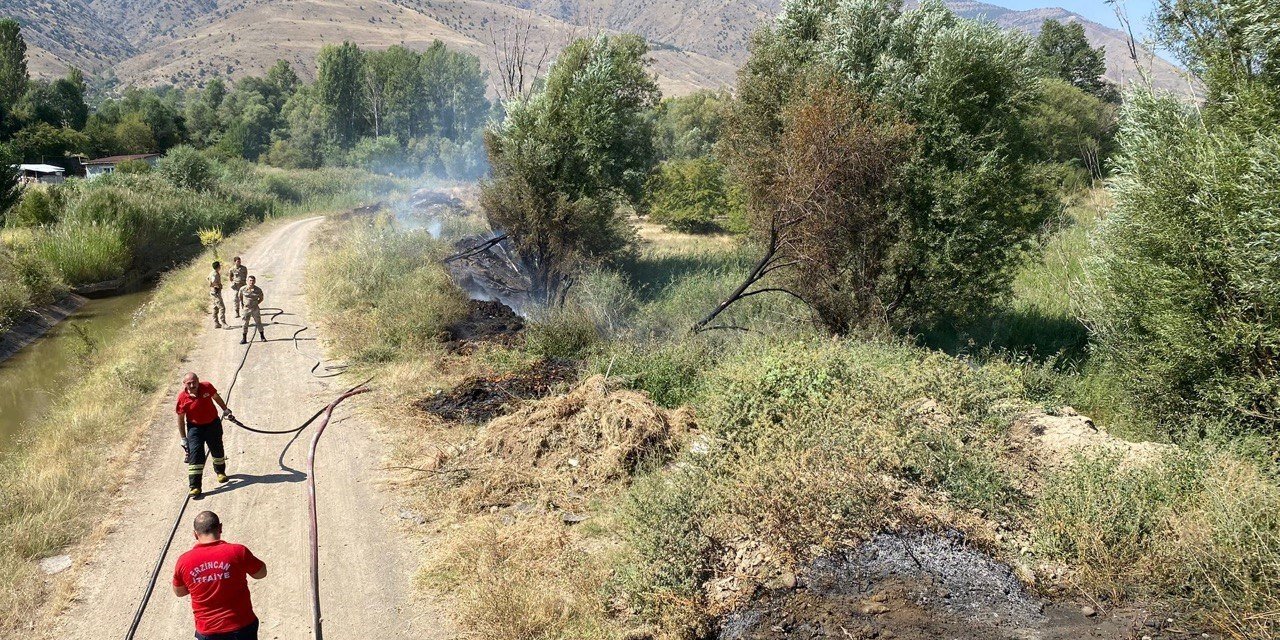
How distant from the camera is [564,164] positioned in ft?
72.1

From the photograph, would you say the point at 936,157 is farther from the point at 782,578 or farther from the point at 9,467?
the point at 9,467

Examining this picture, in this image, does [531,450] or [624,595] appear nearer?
[624,595]

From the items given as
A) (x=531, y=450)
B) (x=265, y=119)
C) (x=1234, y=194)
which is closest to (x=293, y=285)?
(x=531, y=450)

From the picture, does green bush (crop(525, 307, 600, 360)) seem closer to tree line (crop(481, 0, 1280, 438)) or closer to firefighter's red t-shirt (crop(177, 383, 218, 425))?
tree line (crop(481, 0, 1280, 438))

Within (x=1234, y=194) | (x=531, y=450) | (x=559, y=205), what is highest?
(x=1234, y=194)

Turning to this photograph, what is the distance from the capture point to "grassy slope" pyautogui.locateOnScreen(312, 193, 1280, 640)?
226 inches

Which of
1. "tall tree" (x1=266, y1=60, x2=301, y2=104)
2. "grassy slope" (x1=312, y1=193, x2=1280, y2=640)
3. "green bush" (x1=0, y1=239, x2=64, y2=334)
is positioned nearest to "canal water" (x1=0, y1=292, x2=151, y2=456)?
"green bush" (x1=0, y1=239, x2=64, y2=334)

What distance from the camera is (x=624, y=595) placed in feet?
20.8

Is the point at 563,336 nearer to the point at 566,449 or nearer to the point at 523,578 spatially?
the point at 566,449

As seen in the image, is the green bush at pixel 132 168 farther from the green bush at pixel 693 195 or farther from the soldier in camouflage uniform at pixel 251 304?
the soldier in camouflage uniform at pixel 251 304

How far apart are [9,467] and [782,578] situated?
11652 mm

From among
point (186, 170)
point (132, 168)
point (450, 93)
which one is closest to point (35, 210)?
point (186, 170)

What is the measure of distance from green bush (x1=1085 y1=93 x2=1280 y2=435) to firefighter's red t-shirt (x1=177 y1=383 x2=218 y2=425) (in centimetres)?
1319

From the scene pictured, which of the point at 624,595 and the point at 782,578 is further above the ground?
the point at 782,578
